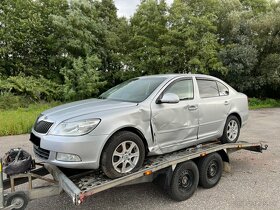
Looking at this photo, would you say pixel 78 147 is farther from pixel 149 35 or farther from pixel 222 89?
pixel 149 35

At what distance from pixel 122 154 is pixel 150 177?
0.69 m

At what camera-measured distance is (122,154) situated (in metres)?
3.15

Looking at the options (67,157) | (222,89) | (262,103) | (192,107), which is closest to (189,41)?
(262,103)

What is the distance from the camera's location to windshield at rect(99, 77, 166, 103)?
12.3 ft

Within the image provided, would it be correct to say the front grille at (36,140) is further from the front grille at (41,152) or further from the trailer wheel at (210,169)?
the trailer wheel at (210,169)

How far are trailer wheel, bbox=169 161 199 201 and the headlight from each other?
1.47m

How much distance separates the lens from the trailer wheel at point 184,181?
11.8ft

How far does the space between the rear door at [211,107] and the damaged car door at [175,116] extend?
18 centimetres

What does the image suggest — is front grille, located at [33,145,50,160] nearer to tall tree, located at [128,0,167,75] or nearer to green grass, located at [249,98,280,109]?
tall tree, located at [128,0,167,75]

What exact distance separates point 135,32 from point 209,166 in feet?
46.0

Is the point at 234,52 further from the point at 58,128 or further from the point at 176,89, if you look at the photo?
the point at 58,128

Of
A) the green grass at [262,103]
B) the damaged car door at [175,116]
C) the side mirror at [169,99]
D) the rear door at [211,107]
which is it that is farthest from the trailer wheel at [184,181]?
the green grass at [262,103]

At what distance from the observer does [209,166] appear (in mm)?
4137

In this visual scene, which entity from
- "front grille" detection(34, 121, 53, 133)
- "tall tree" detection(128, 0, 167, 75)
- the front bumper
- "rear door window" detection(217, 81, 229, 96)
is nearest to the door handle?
"rear door window" detection(217, 81, 229, 96)
